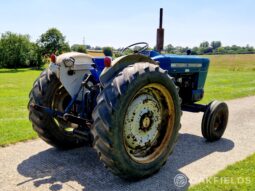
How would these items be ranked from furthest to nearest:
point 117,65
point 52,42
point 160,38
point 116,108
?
point 52,42, point 160,38, point 117,65, point 116,108

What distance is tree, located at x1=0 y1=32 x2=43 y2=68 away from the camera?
53250 millimetres

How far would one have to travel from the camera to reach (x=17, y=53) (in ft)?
178

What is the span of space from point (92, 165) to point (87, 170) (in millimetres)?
188

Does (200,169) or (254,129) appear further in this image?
(254,129)

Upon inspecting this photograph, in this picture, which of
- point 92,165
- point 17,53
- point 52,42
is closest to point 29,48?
point 17,53

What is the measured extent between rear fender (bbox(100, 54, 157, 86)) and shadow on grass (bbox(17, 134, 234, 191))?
126cm

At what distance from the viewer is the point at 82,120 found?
3.77 meters

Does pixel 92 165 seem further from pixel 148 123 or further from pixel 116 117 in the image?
pixel 116 117

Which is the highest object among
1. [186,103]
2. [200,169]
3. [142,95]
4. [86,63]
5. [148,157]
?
[86,63]

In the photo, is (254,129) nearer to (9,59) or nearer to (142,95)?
(142,95)

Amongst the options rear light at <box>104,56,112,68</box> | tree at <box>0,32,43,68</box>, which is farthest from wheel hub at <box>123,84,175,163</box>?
tree at <box>0,32,43,68</box>

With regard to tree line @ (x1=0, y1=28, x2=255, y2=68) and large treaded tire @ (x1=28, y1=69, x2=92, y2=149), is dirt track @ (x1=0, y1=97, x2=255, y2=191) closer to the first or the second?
large treaded tire @ (x1=28, y1=69, x2=92, y2=149)

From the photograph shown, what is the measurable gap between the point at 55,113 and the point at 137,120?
1.18 m

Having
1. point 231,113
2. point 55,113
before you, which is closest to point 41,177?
point 55,113
